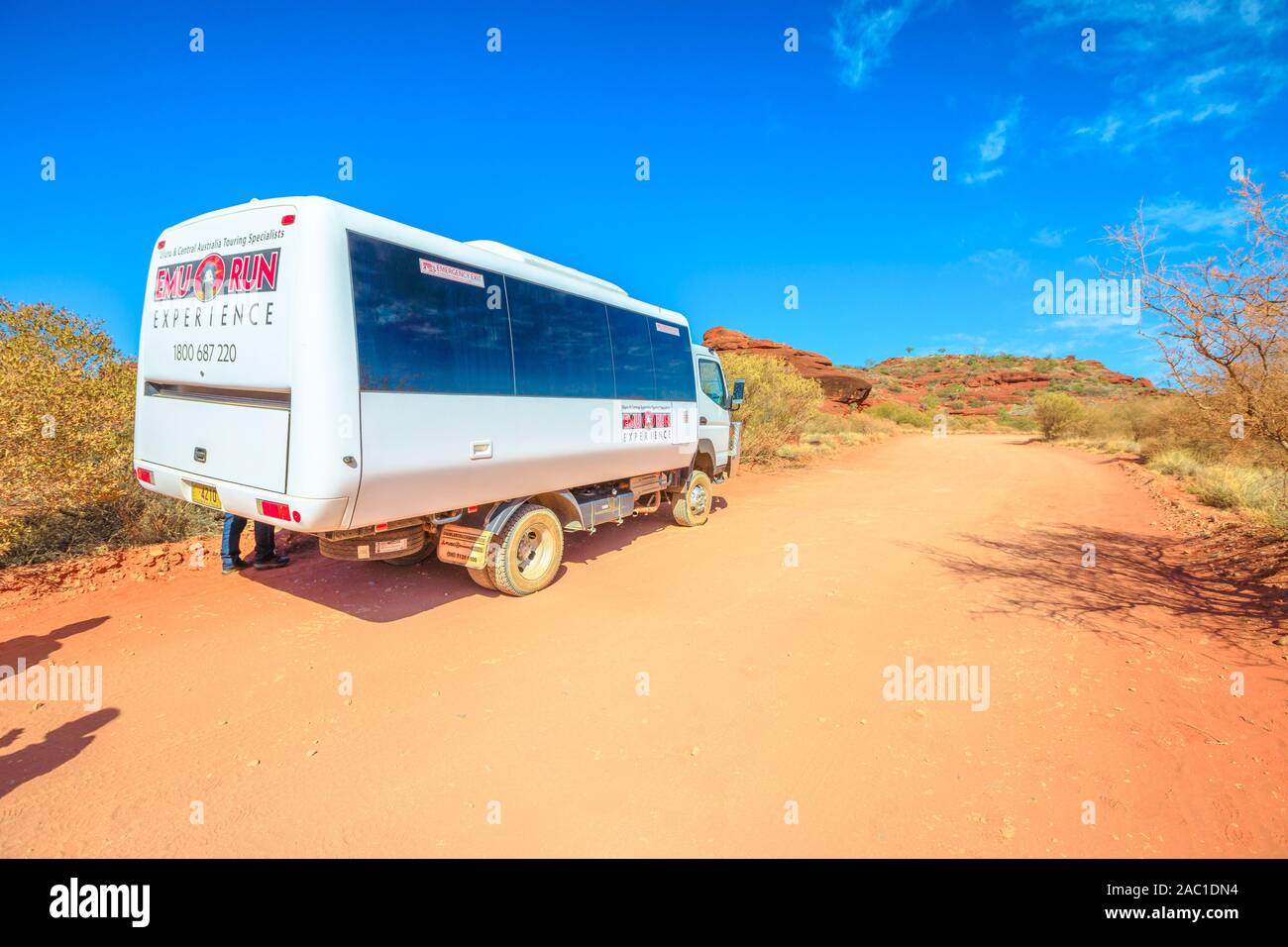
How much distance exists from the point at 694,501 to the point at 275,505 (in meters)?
6.14

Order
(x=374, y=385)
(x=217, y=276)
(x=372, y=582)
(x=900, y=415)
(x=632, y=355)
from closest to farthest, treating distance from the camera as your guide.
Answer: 1. (x=374, y=385)
2. (x=217, y=276)
3. (x=372, y=582)
4. (x=632, y=355)
5. (x=900, y=415)

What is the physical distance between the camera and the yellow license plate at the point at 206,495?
458 cm


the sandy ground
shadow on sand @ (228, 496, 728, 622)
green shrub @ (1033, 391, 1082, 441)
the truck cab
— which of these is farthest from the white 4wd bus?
green shrub @ (1033, 391, 1082, 441)

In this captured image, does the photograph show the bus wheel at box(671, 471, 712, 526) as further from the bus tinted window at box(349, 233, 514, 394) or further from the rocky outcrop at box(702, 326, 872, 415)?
the rocky outcrop at box(702, 326, 872, 415)

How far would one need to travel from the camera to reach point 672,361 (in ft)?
27.1

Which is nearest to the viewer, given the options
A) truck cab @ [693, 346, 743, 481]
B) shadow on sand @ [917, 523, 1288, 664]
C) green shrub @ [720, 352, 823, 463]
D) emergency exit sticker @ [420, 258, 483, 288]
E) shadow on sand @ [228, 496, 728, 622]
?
emergency exit sticker @ [420, 258, 483, 288]

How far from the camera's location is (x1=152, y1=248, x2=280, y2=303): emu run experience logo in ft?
13.7

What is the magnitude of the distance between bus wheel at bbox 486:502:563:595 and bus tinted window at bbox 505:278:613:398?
48.8 inches

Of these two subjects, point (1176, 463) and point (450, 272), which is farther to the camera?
point (1176, 463)

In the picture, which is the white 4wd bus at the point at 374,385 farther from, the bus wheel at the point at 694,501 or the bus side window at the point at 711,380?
the bus side window at the point at 711,380

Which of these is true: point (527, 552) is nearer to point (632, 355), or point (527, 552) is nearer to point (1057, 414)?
point (632, 355)

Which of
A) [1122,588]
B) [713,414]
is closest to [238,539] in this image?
[713,414]
